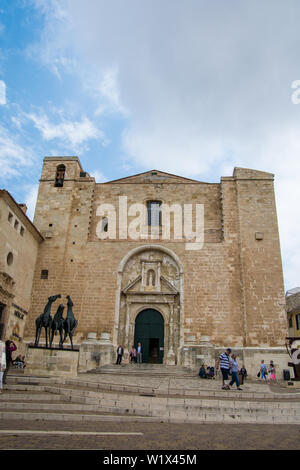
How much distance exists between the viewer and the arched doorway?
1812cm

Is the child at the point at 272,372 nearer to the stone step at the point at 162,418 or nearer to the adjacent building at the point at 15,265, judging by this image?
the stone step at the point at 162,418

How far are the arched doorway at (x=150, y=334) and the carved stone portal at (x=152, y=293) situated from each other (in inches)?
8.2

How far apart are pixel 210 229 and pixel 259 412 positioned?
1324 cm

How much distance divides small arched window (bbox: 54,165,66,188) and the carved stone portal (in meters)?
6.12

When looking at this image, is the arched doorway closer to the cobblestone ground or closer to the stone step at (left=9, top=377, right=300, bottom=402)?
the stone step at (left=9, top=377, right=300, bottom=402)

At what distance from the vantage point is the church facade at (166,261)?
1741 centimetres

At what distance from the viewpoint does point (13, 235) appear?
16594 mm

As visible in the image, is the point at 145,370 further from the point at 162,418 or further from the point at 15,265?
the point at 162,418

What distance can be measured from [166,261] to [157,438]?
15.1 meters

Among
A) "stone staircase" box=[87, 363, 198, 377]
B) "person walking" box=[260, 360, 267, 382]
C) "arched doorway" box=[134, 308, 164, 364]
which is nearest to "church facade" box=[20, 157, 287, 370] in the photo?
"arched doorway" box=[134, 308, 164, 364]

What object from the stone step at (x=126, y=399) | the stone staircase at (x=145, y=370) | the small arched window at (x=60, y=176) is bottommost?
the stone step at (x=126, y=399)

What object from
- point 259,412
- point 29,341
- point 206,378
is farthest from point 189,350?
point 259,412

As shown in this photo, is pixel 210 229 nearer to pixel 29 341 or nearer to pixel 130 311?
pixel 130 311

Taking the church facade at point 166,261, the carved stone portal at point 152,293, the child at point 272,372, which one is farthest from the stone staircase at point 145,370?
the child at point 272,372
